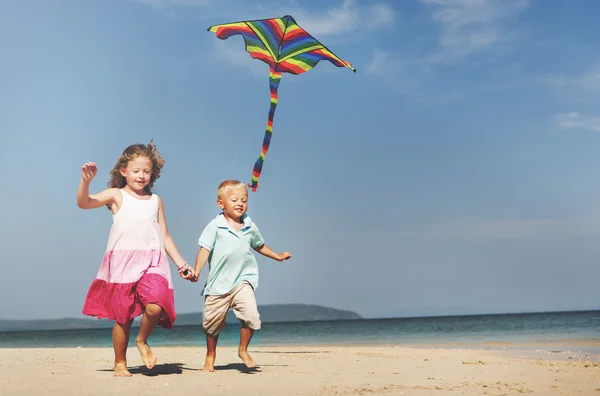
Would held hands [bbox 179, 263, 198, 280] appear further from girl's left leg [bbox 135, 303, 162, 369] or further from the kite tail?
the kite tail

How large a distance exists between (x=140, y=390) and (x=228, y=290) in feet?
4.63

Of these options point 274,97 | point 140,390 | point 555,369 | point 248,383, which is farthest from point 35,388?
point 555,369

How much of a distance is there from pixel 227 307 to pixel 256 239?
0.70 metres

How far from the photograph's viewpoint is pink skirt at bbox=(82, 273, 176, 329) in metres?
5.21

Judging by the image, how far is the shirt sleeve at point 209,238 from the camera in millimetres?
5801

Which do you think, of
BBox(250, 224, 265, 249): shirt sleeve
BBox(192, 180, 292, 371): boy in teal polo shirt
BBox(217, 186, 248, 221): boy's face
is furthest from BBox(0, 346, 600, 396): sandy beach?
BBox(217, 186, 248, 221): boy's face

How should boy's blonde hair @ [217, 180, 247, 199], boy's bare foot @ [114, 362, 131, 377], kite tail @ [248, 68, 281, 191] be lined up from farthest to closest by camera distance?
kite tail @ [248, 68, 281, 191], boy's blonde hair @ [217, 180, 247, 199], boy's bare foot @ [114, 362, 131, 377]

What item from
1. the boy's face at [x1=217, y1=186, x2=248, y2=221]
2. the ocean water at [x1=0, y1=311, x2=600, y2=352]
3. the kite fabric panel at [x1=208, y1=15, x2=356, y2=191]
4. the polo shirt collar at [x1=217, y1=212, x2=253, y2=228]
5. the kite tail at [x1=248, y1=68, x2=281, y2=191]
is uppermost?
the kite fabric panel at [x1=208, y1=15, x2=356, y2=191]

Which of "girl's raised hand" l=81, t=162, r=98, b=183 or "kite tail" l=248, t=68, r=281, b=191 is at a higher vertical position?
"kite tail" l=248, t=68, r=281, b=191

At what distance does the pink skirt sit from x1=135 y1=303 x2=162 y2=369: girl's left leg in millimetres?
45

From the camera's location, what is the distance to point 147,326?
529cm

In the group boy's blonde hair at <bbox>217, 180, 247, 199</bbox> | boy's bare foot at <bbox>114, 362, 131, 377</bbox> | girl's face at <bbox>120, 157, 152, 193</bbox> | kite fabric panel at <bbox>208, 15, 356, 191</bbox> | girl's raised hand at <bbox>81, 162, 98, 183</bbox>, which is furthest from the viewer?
kite fabric panel at <bbox>208, 15, 356, 191</bbox>

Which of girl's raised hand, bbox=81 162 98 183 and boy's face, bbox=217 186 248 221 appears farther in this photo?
boy's face, bbox=217 186 248 221

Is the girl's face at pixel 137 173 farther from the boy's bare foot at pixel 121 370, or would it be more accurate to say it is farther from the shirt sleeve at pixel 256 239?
the boy's bare foot at pixel 121 370
